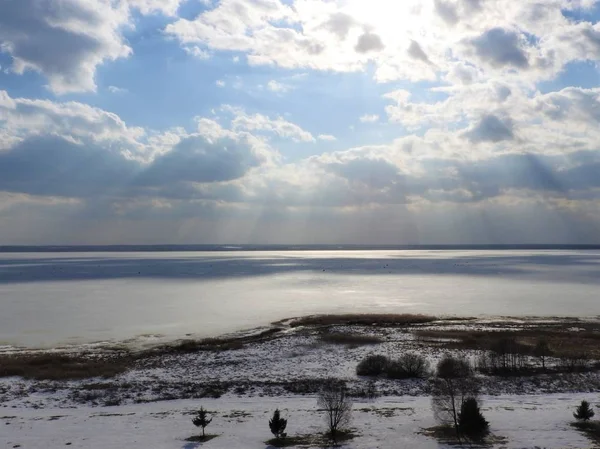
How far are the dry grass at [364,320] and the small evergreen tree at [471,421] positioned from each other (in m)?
32.3

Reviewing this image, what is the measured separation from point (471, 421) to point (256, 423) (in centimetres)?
1006

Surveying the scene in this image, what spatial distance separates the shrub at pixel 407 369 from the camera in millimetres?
32031

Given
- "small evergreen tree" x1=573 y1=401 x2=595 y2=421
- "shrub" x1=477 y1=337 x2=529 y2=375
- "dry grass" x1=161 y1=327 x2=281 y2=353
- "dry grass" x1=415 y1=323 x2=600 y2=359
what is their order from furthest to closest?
"dry grass" x1=161 y1=327 x2=281 y2=353
"dry grass" x1=415 y1=323 x2=600 y2=359
"shrub" x1=477 y1=337 x2=529 y2=375
"small evergreen tree" x1=573 y1=401 x2=595 y2=421

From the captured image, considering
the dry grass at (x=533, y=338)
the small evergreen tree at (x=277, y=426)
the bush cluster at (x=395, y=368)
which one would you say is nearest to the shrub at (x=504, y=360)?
the dry grass at (x=533, y=338)

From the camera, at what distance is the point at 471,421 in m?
21.8

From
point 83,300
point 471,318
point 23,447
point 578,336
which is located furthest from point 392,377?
point 83,300

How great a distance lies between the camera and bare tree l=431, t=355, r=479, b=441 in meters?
22.7

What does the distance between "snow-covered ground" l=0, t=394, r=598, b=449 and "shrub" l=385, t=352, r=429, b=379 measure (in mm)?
4182

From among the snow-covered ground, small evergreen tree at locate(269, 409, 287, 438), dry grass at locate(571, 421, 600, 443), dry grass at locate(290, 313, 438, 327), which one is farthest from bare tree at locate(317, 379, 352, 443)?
dry grass at locate(290, 313, 438, 327)

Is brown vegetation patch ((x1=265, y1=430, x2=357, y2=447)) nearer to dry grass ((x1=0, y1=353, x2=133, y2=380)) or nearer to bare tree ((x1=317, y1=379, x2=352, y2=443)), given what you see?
bare tree ((x1=317, y1=379, x2=352, y2=443))

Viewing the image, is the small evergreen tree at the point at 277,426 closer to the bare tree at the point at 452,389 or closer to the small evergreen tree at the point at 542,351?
the bare tree at the point at 452,389

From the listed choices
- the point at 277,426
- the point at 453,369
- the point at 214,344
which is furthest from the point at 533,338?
the point at 277,426

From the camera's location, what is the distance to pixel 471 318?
5759cm

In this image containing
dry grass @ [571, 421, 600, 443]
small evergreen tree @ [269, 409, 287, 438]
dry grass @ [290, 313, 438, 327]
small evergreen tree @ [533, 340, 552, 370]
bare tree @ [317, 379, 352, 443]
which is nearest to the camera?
dry grass @ [571, 421, 600, 443]
